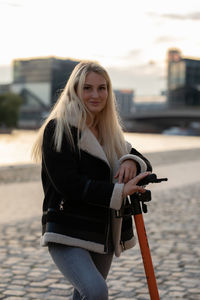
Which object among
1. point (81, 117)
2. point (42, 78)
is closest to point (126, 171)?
point (81, 117)

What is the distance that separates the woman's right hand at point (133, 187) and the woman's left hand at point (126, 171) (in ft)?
0.15

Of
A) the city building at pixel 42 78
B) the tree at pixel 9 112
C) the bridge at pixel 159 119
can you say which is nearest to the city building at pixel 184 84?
the city building at pixel 42 78

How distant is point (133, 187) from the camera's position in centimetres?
234

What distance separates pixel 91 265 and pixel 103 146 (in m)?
0.57

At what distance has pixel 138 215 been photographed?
2.33m

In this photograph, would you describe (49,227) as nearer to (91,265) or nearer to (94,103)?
(91,265)

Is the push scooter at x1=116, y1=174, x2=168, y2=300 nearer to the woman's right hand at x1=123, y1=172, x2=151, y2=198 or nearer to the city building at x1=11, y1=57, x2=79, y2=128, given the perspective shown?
the woman's right hand at x1=123, y1=172, x2=151, y2=198

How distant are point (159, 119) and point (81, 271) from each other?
82705 millimetres

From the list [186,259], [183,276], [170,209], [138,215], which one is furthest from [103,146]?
[170,209]

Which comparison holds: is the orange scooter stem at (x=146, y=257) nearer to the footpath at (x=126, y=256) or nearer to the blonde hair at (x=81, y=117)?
the blonde hair at (x=81, y=117)

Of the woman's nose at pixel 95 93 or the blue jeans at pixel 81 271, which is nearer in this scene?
the blue jeans at pixel 81 271

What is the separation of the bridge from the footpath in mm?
64434

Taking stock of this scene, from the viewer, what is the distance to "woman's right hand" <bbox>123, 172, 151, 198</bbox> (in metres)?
2.33

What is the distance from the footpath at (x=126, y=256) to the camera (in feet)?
14.4
